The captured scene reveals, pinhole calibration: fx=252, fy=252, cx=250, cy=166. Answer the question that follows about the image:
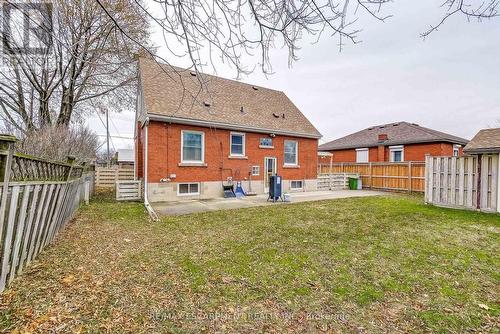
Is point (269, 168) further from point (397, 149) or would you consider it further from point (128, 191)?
point (397, 149)

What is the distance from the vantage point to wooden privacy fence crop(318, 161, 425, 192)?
1536cm

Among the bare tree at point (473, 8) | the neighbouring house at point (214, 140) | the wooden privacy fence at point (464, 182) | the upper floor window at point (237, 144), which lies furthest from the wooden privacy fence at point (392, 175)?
the bare tree at point (473, 8)

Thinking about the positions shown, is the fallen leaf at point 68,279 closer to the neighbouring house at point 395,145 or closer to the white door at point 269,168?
the white door at point 269,168

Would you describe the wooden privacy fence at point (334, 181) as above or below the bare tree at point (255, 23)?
below

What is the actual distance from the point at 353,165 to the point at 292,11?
59.7 ft

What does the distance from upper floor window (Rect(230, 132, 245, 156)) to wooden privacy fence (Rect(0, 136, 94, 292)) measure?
904 centimetres

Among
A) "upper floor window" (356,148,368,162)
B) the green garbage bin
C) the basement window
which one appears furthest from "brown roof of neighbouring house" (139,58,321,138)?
"upper floor window" (356,148,368,162)

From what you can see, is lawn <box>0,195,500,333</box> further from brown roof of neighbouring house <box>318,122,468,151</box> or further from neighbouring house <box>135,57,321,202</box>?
brown roof of neighbouring house <box>318,122,468,151</box>

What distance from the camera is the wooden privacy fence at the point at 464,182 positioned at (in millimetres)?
8781

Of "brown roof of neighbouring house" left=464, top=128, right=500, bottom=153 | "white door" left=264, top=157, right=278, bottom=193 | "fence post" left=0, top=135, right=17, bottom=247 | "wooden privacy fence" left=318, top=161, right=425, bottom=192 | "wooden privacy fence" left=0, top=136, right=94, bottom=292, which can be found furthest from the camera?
"wooden privacy fence" left=318, top=161, right=425, bottom=192

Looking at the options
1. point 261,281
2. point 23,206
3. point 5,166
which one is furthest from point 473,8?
point 23,206

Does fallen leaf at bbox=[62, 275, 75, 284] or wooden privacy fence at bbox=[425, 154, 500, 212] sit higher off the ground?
wooden privacy fence at bbox=[425, 154, 500, 212]

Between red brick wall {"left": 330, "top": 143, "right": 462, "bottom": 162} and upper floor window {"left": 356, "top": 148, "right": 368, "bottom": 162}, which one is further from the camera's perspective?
upper floor window {"left": 356, "top": 148, "right": 368, "bottom": 162}

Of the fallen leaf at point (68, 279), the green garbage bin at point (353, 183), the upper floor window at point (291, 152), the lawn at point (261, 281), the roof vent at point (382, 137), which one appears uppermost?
the roof vent at point (382, 137)
